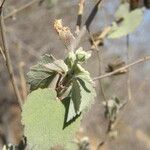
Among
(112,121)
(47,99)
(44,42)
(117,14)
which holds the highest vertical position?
(47,99)

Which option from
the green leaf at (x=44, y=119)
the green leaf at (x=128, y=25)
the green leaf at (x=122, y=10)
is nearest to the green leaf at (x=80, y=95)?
the green leaf at (x=44, y=119)

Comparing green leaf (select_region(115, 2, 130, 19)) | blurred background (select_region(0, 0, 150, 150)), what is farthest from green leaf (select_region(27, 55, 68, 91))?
blurred background (select_region(0, 0, 150, 150))

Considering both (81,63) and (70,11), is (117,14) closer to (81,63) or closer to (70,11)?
(81,63)

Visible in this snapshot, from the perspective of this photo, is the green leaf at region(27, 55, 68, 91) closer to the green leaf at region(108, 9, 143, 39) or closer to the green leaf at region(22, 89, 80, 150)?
the green leaf at region(22, 89, 80, 150)

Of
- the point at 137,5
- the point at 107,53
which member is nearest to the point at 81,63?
the point at 137,5

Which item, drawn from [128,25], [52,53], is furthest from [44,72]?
[52,53]

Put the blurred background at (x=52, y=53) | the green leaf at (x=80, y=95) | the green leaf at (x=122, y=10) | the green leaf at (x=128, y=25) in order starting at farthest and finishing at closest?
1. the blurred background at (x=52, y=53)
2. the green leaf at (x=122, y=10)
3. the green leaf at (x=128, y=25)
4. the green leaf at (x=80, y=95)

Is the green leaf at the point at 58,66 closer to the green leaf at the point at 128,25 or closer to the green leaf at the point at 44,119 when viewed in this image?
the green leaf at the point at 44,119
